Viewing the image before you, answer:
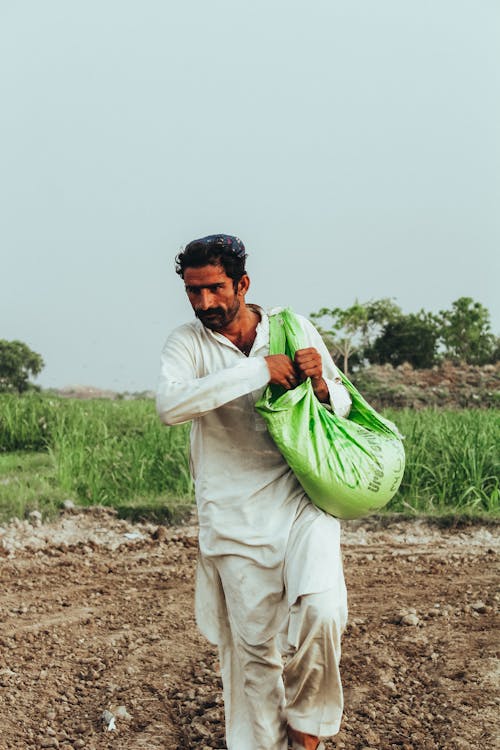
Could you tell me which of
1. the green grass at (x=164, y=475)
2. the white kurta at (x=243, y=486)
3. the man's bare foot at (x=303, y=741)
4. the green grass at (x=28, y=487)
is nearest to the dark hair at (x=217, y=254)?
the white kurta at (x=243, y=486)

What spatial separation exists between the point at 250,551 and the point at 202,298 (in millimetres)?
835

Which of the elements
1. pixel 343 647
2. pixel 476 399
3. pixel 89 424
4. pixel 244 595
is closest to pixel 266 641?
pixel 244 595

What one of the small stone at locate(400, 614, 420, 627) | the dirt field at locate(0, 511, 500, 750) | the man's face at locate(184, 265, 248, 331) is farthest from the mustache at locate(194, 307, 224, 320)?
the small stone at locate(400, 614, 420, 627)

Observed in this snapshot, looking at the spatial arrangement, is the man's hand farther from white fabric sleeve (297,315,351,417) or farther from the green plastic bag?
white fabric sleeve (297,315,351,417)

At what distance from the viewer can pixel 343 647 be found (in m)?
4.50

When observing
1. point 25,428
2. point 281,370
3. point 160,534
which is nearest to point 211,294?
point 281,370

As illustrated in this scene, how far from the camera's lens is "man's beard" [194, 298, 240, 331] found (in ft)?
9.57

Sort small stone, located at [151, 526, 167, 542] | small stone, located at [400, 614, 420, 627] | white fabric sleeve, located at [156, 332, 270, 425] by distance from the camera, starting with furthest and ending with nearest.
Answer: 1. small stone, located at [151, 526, 167, 542]
2. small stone, located at [400, 614, 420, 627]
3. white fabric sleeve, located at [156, 332, 270, 425]

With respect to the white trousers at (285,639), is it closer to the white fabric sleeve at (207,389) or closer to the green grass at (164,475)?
the white fabric sleeve at (207,389)

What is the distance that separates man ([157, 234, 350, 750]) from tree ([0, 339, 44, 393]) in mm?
15982

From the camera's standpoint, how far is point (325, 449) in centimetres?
282

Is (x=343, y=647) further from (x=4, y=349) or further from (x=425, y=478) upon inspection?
(x=4, y=349)

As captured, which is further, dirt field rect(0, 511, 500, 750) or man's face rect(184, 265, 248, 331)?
dirt field rect(0, 511, 500, 750)

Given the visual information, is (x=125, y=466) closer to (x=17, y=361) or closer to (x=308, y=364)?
(x=308, y=364)
